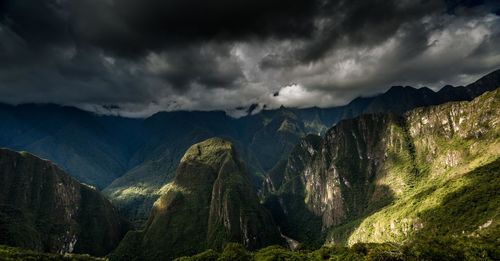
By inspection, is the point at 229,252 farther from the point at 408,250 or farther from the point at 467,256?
the point at 467,256

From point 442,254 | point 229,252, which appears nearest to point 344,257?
point 442,254

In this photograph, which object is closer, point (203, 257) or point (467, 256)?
point (467, 256)

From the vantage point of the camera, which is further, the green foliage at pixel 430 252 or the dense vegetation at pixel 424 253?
the dense vegetation at pixel 424 253

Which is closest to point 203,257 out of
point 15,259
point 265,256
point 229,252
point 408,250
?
point 229,252

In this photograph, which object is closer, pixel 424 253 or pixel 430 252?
pixel 424 253

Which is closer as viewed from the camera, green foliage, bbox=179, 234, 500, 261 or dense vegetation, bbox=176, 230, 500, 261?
green foliage, bbox=179, 234, 500, 261

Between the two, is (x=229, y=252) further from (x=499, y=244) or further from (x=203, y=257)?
(x=499, y=244)

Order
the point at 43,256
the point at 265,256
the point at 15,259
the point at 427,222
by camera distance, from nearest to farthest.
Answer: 1. the point at 15,259
2. the point at 43,256
3. the point at 265,256
4. the point at 427,222

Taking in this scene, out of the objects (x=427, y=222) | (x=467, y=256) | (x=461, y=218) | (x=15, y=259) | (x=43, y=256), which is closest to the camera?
(x=467, y=256)

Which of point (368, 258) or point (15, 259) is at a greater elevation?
point (15, 259)
